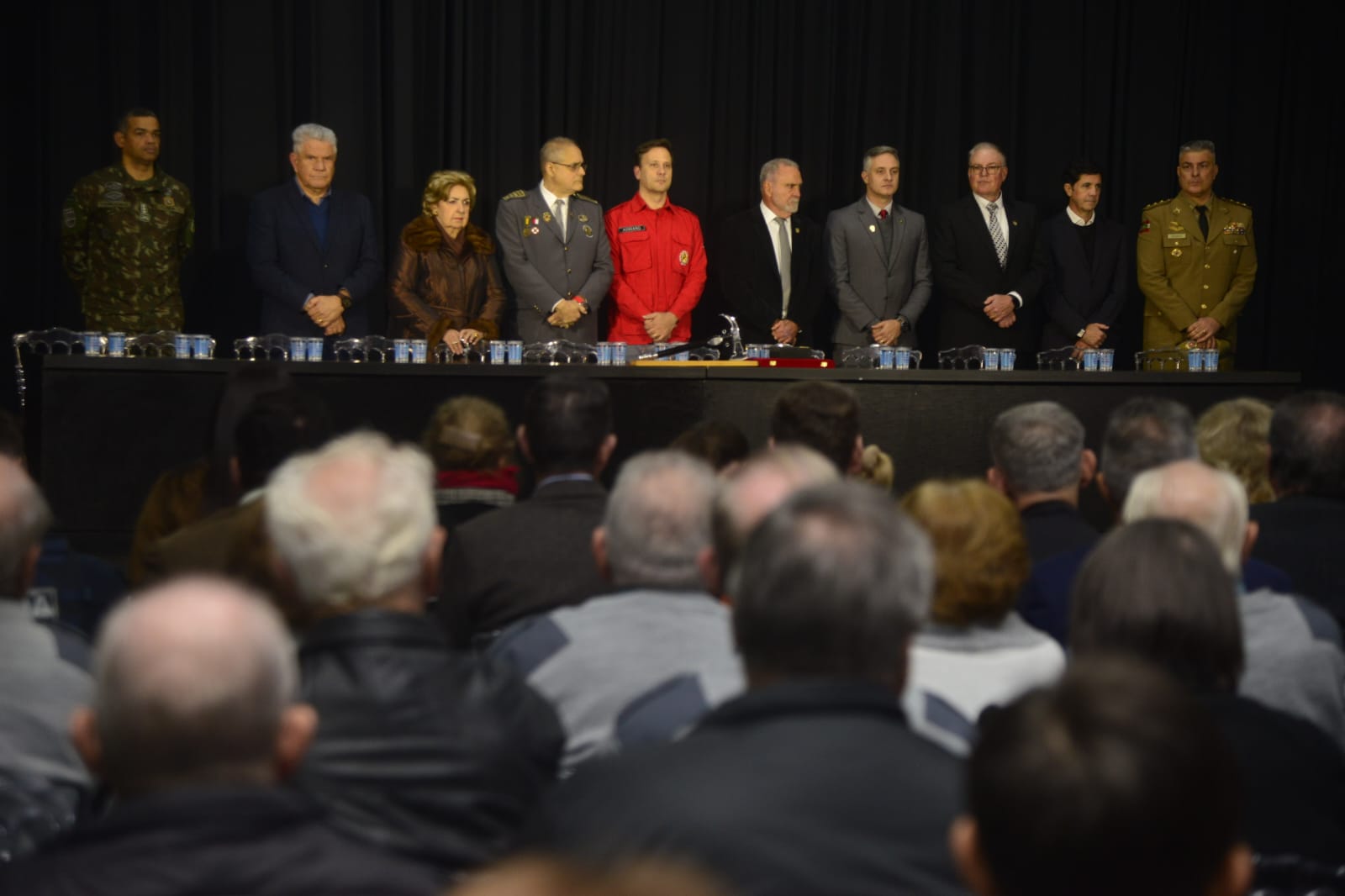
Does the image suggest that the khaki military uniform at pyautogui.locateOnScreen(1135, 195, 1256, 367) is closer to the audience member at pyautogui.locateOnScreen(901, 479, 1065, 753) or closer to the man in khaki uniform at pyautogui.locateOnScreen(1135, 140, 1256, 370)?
the man in khaki uniform at pyautogui.locateOnScreen(1135, 140, 1256, 370)

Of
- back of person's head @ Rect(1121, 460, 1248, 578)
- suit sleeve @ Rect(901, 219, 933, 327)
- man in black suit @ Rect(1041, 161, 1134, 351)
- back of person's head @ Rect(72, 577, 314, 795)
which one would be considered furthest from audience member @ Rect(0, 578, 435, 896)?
man in black suit @ Rect(1041, 161, 1134, 351)

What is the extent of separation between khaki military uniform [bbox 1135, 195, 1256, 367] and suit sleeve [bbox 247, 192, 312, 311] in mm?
3925

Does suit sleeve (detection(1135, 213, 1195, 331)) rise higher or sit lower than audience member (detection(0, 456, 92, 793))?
higher

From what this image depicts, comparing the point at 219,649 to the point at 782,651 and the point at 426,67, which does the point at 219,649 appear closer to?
the point at 782,651

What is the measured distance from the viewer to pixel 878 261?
23.2ft

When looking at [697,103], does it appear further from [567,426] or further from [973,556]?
[973,556]

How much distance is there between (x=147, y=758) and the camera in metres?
1.33

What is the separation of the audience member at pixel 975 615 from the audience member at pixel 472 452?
56.1 inches

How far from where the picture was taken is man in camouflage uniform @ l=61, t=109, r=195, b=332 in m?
6.47

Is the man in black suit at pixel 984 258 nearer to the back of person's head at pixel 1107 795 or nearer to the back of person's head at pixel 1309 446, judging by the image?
the back of person's head at pixel 1309 446

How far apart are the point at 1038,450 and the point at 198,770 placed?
2120mm

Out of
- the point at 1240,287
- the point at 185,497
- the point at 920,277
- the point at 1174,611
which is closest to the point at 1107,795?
the point at 1174,611

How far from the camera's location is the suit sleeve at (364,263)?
6.48 m

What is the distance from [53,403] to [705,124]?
4089 mm
